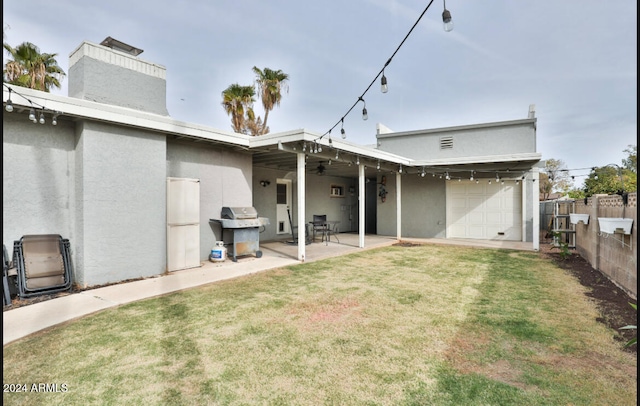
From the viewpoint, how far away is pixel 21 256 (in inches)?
170

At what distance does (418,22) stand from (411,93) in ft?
28.2

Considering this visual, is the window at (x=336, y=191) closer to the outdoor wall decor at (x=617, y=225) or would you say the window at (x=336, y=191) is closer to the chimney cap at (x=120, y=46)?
the chimney cap at (x=120, y=46)

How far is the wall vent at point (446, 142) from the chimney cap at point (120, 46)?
374 inches

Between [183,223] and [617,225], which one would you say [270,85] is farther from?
[617,225]

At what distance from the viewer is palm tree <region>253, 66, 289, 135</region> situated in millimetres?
16328

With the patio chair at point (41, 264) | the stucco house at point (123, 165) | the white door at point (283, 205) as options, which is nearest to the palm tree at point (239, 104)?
the white door at point (283, 205)

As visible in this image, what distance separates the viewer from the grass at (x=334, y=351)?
232cm

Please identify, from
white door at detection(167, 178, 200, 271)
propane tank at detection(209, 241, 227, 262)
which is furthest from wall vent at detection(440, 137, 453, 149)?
white door at detection(167, 178, 200, 271)

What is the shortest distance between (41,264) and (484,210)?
1123 centimetres

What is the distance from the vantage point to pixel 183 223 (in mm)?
5918

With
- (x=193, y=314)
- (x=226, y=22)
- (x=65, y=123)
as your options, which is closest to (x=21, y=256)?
(x=65, y=123)

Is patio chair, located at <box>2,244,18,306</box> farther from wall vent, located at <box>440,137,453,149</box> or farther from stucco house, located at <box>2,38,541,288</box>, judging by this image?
wall vent, located at <box>440,137,453,149</box>

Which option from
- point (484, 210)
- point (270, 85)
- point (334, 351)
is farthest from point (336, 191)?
point (334, 351)

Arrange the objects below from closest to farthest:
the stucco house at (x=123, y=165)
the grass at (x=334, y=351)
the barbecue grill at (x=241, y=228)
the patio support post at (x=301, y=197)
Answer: the grass at (x=334, y=351)
the stucco house at (x=123, y=165)
the barbecue grill at (x=241, y=228)
the patio support post at (x=301, y=197)
